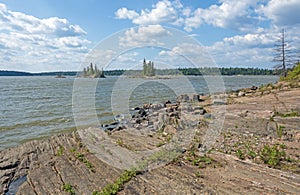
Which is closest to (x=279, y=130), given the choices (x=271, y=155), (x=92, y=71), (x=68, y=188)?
(x=271, y=155)

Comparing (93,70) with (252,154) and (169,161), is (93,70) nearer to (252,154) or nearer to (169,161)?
(169,161)

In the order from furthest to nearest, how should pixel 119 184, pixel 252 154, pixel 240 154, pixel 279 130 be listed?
pixel 279 130 < pixel 240 154 < pixel 252 154 < pixel 119 184

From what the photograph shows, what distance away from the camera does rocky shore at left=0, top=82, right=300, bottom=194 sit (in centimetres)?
691

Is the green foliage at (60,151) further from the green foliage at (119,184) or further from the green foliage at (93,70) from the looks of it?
the green foliage at (93,70)

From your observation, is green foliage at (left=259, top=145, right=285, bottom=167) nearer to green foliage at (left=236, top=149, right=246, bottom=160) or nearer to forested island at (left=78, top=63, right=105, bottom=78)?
green foliage at (left=236, top=149, right=246, bottom=160)

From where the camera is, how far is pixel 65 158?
9.53 meters

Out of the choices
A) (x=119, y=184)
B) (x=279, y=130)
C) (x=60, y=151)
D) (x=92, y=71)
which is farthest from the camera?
(x=92, y=71)

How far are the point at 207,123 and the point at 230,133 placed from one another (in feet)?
6.67

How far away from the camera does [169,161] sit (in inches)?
338

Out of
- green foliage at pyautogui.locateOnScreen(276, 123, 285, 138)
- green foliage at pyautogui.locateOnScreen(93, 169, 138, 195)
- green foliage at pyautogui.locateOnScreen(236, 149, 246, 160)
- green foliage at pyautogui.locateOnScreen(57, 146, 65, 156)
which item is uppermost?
green foliage at pyautogui.locateOnScreen(276, 123, 285, 138)

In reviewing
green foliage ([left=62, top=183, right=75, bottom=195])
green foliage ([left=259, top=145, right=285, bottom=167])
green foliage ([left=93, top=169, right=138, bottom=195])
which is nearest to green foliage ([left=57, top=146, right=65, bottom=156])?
green foliage ([left=62, top=183, right=75, bottom=195])

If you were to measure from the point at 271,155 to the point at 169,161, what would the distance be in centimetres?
345

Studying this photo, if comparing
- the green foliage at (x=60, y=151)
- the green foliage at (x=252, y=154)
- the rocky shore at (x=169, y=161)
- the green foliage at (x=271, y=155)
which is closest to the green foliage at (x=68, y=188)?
the rocky shore at (x=169, y=161)

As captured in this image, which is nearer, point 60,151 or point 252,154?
point 252,154
